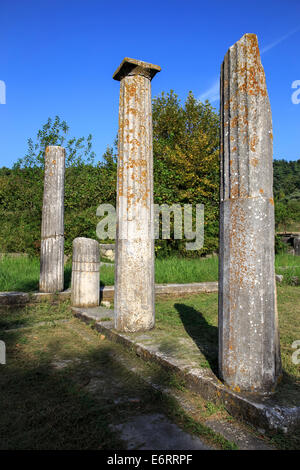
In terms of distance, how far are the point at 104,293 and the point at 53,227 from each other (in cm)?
170

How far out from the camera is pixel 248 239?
263cm

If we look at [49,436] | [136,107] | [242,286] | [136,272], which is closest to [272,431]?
[242,286]

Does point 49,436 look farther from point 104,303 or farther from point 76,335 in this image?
point 104,303

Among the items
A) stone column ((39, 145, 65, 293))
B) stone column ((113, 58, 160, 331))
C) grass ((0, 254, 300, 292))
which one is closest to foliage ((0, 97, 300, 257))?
grass ((0, 254, 300, 292))

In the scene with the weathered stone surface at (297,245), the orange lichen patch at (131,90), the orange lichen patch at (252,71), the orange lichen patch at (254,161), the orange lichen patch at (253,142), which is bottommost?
the weathered stone surface at (297,245)

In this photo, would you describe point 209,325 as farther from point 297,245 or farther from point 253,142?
point 297,245

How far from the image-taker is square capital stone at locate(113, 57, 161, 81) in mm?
4504

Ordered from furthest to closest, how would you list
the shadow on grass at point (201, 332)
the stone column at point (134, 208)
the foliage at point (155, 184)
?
the foliage at point (155, 184) < the stone column at point (134, 208) < the shadow on grass at point (201, 332)

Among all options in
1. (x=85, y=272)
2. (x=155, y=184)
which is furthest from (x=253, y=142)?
(x=155, y=184)

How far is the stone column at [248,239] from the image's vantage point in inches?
102

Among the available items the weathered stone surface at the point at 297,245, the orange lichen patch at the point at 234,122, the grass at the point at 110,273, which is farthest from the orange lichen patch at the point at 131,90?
the weathered stone surface at the point at 297,245

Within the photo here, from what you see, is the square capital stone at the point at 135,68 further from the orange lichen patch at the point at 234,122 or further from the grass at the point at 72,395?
the grass at the point at 72,395

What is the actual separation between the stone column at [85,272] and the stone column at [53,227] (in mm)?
979

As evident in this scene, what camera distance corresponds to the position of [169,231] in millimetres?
13195
